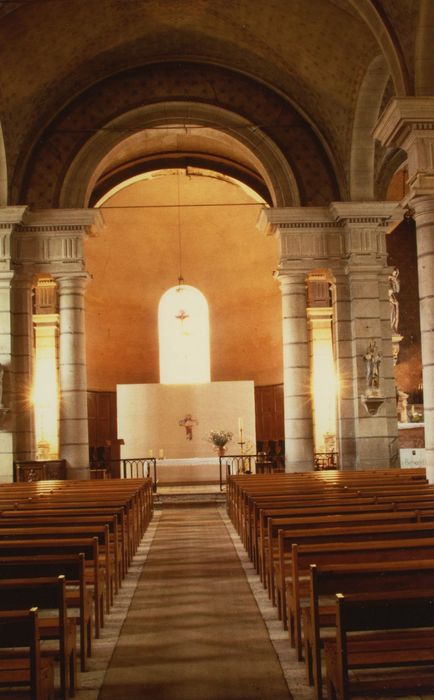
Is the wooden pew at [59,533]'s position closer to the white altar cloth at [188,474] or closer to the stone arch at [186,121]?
the stone arch at [186,121]

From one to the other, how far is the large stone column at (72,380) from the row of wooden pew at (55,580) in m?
8.16

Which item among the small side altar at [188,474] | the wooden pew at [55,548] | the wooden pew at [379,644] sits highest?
the wooden pew at [55,548]

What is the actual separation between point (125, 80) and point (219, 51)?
96.7 inches

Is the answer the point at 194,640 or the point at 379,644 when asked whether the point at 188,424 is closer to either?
the point at 194,640

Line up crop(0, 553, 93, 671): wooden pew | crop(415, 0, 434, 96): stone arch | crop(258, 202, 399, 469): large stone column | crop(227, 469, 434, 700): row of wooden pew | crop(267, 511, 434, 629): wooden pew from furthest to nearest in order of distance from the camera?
1. crop(258, 202, 399, 469): large stone column
2. crop(415, 0, 434, 96): stone arch
3. crop(267, 511, 434, 629): wooden pew
4. crop(0, 553, 93, 671): wooden pew
5. crop(227, 469, 434, 700): row of wooden pew

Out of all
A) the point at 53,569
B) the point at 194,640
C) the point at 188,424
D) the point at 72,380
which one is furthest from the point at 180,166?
the point at 53,569

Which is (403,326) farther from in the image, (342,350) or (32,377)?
(32,377)

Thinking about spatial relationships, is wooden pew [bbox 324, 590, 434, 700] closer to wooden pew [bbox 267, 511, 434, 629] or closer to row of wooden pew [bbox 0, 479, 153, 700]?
row of wooden pew [bbox 0, 479, 153, 700]

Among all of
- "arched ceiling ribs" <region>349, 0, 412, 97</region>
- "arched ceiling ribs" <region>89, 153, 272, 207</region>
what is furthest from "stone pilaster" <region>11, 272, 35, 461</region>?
"arched ceiling ribs" <region>349, 0, 412, 97</region>

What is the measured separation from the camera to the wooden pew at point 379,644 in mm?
4133

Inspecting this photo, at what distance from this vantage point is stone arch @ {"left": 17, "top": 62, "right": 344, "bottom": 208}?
2059 centimetres

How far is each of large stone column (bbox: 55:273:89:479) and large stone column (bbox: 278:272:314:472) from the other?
16.1 ft

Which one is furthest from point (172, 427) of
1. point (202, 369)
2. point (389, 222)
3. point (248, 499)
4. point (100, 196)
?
point (248, 499)

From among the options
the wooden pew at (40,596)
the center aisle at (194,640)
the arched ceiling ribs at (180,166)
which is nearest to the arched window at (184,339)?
the arched ceiling ribs at (180,166)
